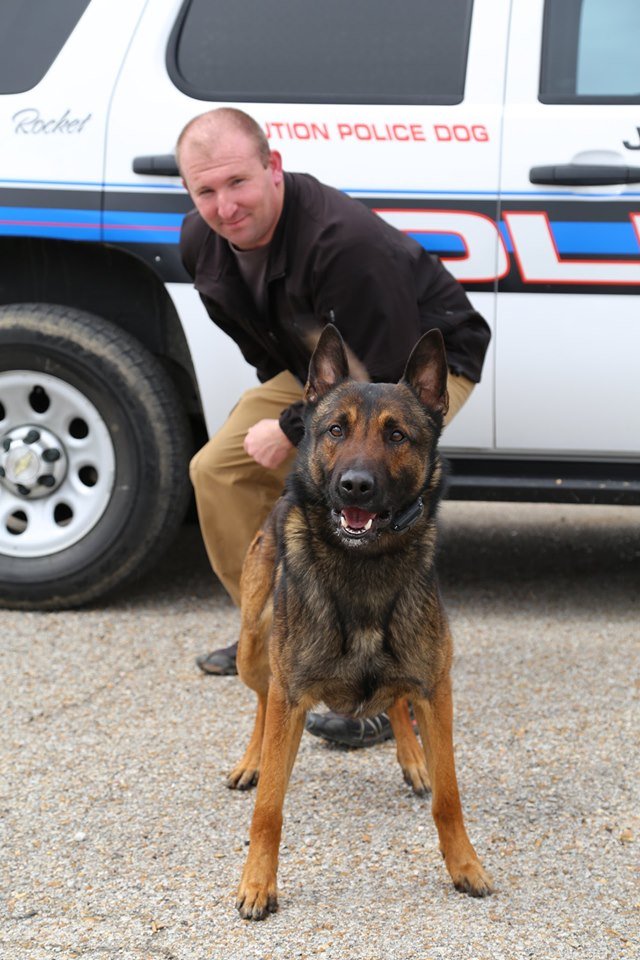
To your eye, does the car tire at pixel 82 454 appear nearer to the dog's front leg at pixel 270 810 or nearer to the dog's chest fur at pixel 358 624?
the dog's chest fur at pixel 358 624

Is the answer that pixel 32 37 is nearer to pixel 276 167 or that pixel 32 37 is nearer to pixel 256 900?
pixel 276 167

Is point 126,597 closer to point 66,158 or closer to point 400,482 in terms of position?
point 66,158

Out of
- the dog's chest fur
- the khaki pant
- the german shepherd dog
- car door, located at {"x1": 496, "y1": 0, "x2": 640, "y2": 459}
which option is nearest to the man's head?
the khaki pant

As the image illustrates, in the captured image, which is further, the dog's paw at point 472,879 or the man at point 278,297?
the man at point 278,297

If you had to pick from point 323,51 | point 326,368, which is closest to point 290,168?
point 323,51

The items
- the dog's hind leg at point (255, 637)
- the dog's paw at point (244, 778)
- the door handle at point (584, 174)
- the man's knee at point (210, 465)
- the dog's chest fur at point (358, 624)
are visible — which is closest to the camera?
the dog's chest fur at point (358, 624)

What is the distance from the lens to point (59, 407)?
4562 mm

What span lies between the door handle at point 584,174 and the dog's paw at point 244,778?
222cm

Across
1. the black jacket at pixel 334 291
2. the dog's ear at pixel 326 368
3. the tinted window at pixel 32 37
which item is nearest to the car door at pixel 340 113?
the tinted window at pixel 32 37

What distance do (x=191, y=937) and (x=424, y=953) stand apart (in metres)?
0.49

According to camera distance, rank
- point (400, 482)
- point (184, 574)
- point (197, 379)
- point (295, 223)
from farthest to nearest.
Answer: point (184, 574)
point (197, 379)
point (295, 223)
point (400, 482)

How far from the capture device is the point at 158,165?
4.27 m

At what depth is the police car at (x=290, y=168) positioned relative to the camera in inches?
163

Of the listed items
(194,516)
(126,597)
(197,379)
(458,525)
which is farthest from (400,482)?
(458,525)
